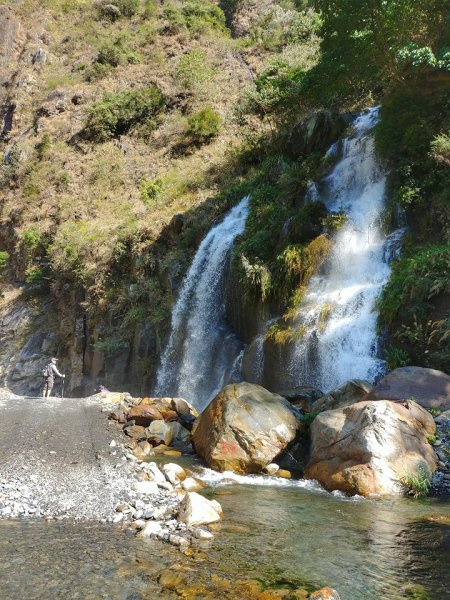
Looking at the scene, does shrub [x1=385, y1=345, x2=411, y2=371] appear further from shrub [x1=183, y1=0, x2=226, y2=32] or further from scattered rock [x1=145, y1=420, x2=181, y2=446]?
shrub [x1=183, y1=0, x2=226, y2=32]

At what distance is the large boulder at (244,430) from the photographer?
8703 mm

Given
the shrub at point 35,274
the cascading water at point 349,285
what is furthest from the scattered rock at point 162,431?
the shrub at point 35,274

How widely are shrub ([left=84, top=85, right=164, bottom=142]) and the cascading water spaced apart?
19975 millimetres

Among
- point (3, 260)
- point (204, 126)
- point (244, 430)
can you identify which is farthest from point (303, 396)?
point (3, 260)

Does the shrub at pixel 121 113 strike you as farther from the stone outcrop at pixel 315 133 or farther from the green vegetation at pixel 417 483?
the green vegetation at pixel 417 483

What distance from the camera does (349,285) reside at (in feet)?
42.9

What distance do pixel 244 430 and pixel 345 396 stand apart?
2.10 m

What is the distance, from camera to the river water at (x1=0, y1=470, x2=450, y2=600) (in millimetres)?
4395

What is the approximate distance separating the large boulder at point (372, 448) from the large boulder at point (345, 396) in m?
1.03

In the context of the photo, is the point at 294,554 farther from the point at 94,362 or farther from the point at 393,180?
the point at 94,362

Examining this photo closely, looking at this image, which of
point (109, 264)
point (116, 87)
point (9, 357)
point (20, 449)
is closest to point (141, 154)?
point (116, 87)

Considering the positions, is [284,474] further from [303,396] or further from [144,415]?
[144,415]

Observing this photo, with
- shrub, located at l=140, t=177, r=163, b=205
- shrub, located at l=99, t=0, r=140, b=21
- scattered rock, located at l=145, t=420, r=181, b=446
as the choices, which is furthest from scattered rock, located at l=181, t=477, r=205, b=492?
shrub, located at l=99, t=0, r=140, b=21

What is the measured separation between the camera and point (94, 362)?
21984 millimetres
